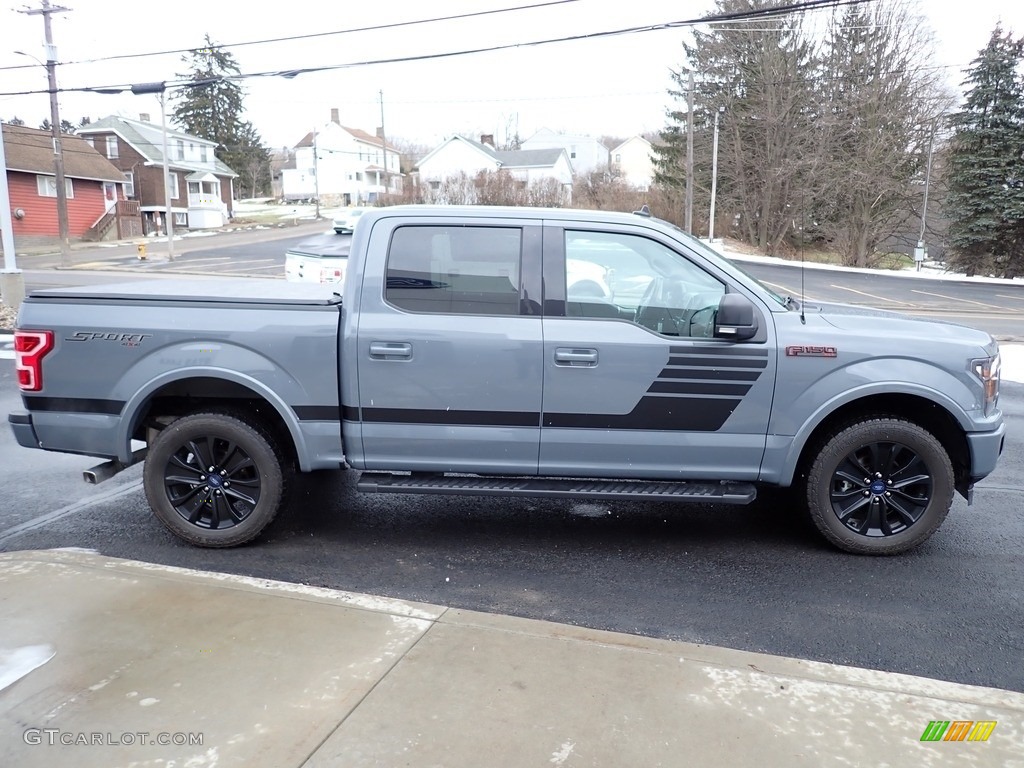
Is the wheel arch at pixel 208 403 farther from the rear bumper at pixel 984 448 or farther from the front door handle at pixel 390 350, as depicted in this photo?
the rear bumper at pixel 984 448

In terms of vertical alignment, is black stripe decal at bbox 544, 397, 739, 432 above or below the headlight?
below

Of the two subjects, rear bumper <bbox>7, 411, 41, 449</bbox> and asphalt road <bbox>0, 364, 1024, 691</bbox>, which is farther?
rear bumper <bbox>7, 411, 41, 449</bbox>

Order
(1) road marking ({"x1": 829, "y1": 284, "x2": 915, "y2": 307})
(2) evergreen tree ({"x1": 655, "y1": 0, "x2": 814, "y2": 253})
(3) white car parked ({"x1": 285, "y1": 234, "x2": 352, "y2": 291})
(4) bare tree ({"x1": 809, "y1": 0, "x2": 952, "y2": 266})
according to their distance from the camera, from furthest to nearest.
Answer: (2) evergreen tree ({"x1": 655, "y1": 0, "x2": 814, "y2": 253})
(4) bare tree ({"x1": 809, "y1": 0, "x2": 952, "y2": 266})
(1) road marking ({"x1": 829, "y1": 284, "x2": 915, "y2": 307})
(3) white car parked ({"x1": 285, "y1": 234, "x2": 352, "y2": 291})

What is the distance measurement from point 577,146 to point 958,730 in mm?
92173

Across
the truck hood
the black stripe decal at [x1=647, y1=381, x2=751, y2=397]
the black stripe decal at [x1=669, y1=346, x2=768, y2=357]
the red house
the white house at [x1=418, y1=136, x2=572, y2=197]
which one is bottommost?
the black stripe decal at [x1=647, y1=381, x2=751, y2=397]

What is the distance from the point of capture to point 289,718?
118 inches

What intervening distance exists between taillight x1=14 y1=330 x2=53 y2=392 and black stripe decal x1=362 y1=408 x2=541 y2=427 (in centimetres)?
189

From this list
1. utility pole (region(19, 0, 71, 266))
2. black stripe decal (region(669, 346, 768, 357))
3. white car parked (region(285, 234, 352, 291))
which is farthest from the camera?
utility pole (region(19, 0, 71, 266))

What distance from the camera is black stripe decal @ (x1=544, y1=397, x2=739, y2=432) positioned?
14.8 feet

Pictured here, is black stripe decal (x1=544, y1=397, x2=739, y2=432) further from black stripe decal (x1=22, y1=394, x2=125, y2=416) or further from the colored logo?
black stripe decal (x1=22, y1=394, x2=125, y2=416)

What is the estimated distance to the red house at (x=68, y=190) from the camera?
149ft

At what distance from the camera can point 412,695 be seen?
10.3 feet

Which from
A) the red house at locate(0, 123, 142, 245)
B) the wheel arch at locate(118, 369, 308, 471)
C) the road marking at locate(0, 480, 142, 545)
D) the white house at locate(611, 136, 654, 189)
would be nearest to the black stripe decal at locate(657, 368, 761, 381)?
the wheel arch at locate(118, 369, 308, 471)

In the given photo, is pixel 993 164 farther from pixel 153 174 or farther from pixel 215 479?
pixel 153 174
